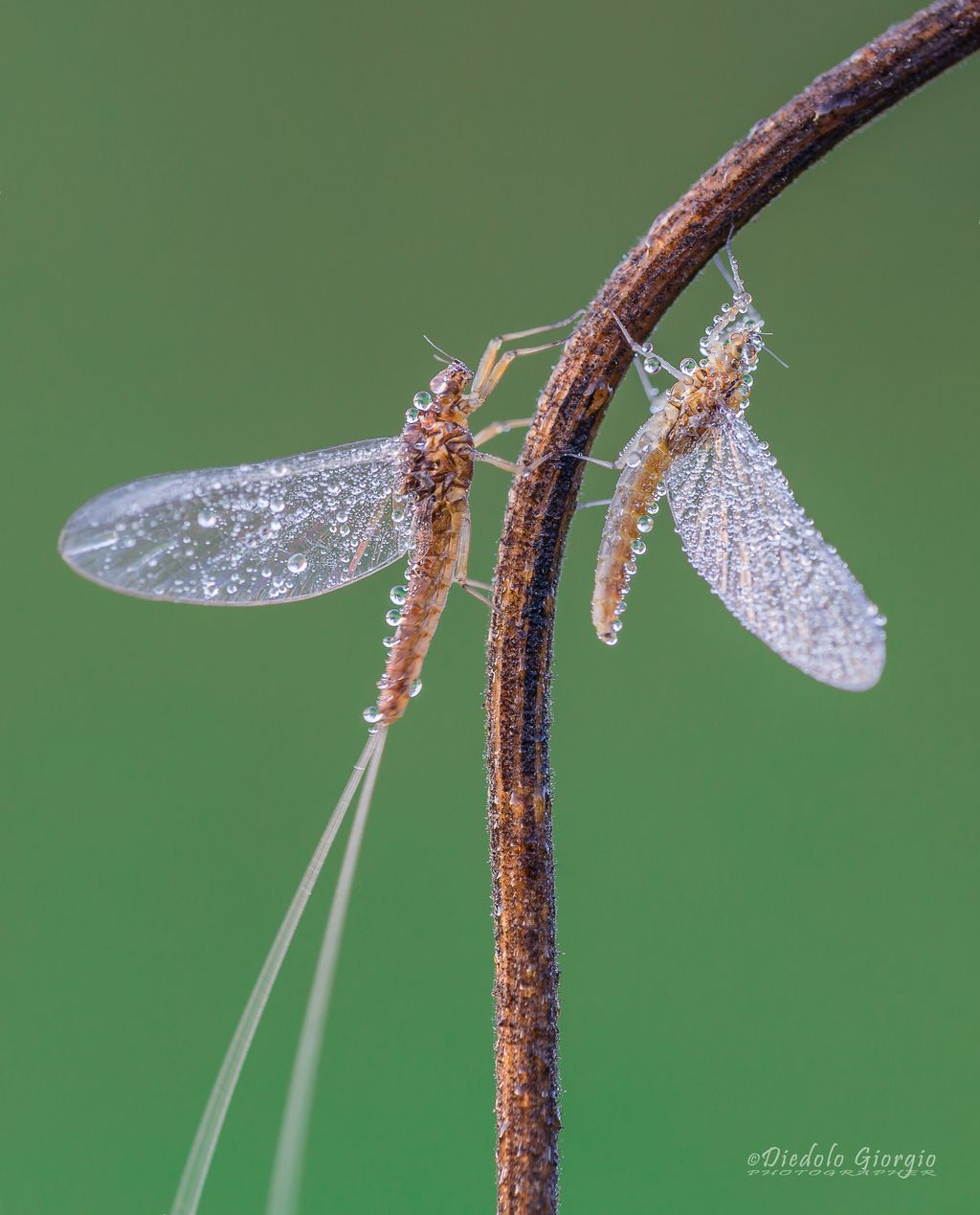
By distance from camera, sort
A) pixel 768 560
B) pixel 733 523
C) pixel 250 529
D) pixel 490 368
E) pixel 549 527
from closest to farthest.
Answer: pixel 549 527, pixel 768 560, pixel 733 523, pixel 250 529, pixel 490 368

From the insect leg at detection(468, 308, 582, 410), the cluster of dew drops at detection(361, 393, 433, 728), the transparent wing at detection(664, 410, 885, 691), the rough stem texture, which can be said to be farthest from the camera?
the insect leg at detection(468, 308, 582, 410)

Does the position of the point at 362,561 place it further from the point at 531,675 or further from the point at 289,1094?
the point at 289,1094

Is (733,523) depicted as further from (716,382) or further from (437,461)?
(437,461)

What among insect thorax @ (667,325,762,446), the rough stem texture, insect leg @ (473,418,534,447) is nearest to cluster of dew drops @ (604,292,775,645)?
insect thorax @ (667,325,762,446)

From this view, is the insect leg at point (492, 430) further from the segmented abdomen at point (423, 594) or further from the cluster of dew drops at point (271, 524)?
the cluster of dew drops at point (271, 524)

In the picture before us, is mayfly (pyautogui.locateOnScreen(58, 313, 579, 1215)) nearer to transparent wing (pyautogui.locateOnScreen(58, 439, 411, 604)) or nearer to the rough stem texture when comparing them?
transparent wing (pyautogui.locateOnScreen(58, 439, 411, 604))

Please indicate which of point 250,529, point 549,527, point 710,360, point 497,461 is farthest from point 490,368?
point 549,527

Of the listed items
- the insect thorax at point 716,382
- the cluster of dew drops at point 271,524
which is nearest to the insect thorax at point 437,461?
the cluster of dew drops at point 271,524
